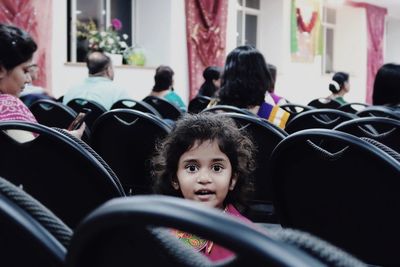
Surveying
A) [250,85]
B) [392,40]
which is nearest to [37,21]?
[250,85]

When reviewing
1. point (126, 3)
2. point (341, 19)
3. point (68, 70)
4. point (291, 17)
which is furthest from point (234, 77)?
point (341, 19)

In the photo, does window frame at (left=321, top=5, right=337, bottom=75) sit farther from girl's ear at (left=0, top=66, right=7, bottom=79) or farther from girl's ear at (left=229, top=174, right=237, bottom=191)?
girl's ear at (left=229, top=174, right=237, bottom=191)

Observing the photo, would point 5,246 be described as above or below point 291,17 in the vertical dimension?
below

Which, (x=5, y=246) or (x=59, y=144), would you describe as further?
(x=59, y=144)

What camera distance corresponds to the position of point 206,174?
1.34 m

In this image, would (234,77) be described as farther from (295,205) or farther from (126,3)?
(126,3)

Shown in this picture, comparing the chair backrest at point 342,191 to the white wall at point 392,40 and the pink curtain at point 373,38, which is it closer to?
the pink curtain at point 373,38

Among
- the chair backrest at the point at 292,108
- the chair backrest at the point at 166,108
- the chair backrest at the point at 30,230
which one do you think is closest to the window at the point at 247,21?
the chair backrest at the point at 166,108

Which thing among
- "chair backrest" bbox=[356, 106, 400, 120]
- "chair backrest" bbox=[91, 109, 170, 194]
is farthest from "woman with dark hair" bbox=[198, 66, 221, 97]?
"chair backrest" bbox=[91, 109, 170, 194]

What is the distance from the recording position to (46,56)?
5.73 m

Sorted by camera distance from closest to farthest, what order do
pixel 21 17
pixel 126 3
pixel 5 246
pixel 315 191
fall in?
pixel 5 246
pixel 315 191
pixel 21 17
pixel 126 3

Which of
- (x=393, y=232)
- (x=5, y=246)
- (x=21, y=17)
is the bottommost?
(x=393, y=232)

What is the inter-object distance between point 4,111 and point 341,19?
1148 cm

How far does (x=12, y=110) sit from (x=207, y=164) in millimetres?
710
